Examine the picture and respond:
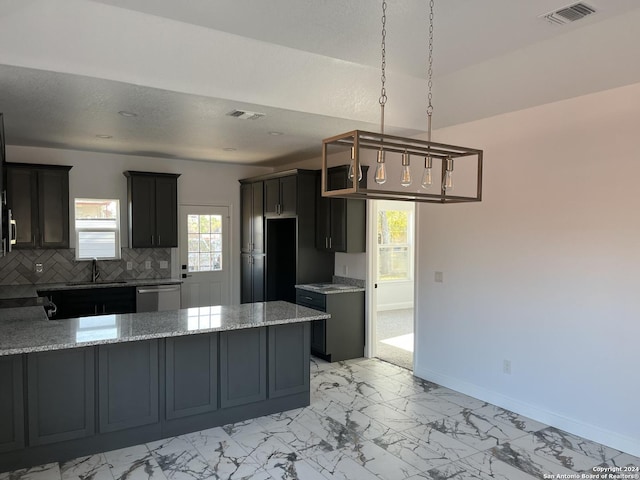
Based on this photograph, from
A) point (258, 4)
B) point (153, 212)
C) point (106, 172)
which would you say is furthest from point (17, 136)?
point (258, 4)

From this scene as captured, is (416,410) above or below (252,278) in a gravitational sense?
below

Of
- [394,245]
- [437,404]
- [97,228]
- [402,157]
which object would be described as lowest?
Answer: [437,404]

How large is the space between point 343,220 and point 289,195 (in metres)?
0.93

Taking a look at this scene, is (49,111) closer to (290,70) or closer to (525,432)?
(290,70)

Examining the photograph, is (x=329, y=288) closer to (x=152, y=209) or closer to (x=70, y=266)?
(x=152, y=209)

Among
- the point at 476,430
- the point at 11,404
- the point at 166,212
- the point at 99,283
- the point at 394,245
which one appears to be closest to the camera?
the point at 11,404

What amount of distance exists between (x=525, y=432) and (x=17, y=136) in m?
5.87

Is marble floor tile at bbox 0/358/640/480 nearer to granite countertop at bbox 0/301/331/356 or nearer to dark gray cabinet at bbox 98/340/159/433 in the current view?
dark gray cabinet at bbox 98/340/159/433

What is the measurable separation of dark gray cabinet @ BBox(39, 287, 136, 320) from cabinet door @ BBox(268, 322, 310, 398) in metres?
2.97

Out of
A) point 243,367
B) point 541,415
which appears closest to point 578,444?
point 541,415

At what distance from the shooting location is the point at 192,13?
2.88 meters

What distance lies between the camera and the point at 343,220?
18.5ft

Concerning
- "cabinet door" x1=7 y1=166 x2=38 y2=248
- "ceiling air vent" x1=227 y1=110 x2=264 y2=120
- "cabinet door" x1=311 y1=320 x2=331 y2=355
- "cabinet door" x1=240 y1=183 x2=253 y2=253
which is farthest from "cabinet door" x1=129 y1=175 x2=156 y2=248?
"ceiling air vent" x1=227 y1=110 x2=264 y2=120

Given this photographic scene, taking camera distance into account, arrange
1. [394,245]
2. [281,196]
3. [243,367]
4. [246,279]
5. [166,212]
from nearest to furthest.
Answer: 1. [243,367]
2. [281,196]
3. [166,212]
4. [246,279]
5. [394,245]
